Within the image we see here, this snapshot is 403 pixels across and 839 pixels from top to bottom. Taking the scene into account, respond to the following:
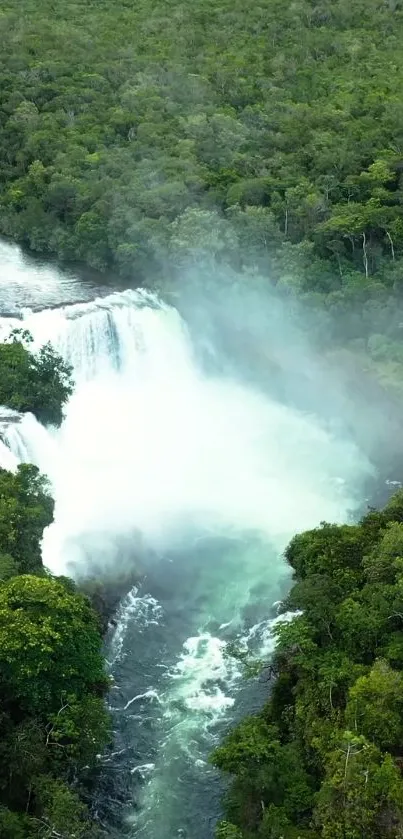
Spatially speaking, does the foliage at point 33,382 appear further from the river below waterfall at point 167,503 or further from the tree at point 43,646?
the tree at point 43,646

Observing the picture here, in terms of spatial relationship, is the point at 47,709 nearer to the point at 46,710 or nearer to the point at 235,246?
the point at 46,710

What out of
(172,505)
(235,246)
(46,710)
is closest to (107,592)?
(172,505)

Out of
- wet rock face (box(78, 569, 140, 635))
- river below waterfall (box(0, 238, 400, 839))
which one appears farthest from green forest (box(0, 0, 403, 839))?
wet rock face (box(78, 569, 140, 635))

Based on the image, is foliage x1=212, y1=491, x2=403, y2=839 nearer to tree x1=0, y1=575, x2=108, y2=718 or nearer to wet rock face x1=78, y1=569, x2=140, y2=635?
tree x1=0, y1=575, x2=108, y2=718

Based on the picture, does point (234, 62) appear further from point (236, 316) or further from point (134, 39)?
point (236, 316)

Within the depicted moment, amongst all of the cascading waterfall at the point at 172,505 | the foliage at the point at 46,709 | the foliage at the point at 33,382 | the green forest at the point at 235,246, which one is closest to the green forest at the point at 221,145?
the green forest at the point at 235,246

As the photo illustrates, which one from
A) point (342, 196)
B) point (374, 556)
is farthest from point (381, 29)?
point (374, 556)
